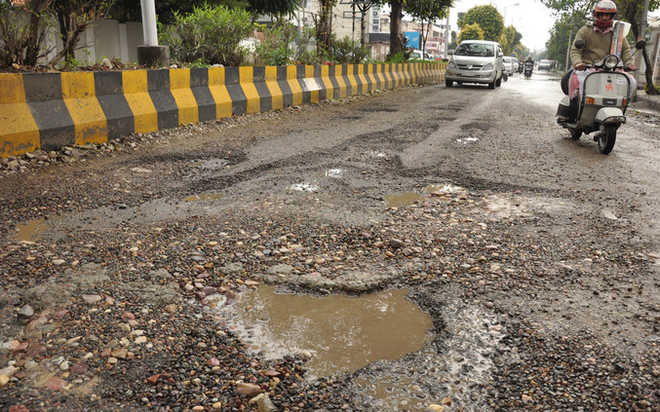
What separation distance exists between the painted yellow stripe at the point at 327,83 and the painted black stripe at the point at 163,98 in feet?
15.4

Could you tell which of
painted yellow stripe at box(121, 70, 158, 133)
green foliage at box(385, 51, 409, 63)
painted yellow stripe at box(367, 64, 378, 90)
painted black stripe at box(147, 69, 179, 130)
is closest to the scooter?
painted black stripe at box(147, 69, 179, 130)

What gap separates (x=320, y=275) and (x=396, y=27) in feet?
71.9

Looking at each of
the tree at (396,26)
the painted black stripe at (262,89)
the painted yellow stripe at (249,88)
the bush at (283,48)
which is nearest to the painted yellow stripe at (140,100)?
the painted yellow stripe at (249,88)

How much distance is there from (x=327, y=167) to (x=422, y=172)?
875 millimetres

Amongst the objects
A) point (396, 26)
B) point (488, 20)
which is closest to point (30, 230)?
point (396, 26)

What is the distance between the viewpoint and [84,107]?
17.6 ft

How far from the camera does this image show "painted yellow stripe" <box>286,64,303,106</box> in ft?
31.4

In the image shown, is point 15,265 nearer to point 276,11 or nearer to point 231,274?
point 231,274

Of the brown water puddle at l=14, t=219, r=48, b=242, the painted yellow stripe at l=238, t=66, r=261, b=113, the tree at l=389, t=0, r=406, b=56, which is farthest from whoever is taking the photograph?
the tree at l=389, t=0, r=406, b=56

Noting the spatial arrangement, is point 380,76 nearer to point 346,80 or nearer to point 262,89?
point 346,80

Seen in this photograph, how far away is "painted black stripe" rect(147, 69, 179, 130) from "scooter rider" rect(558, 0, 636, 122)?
510 centimetres

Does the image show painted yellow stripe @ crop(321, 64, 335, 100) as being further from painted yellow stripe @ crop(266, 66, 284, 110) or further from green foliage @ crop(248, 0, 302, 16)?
green foliage @ crop(248, 0, 302, 16)

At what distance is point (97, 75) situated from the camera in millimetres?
5637

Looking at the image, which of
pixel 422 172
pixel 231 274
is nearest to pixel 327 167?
pixel 422 172
